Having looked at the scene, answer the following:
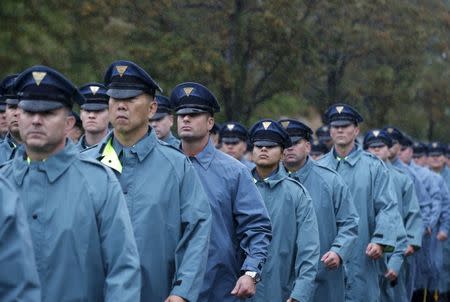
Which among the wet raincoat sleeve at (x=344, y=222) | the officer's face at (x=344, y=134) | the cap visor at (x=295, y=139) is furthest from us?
the officer's face at (x=344, y=134)

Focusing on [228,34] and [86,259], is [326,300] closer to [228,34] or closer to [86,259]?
[86,259]

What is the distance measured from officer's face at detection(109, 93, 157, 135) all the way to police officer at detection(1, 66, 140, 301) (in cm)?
132

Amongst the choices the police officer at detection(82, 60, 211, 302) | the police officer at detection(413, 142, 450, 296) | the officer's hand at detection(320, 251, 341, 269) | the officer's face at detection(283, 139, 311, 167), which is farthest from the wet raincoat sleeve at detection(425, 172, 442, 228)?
the police officer at detection(82, 60, 211, 302)

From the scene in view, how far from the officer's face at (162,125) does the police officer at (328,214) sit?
135 centimetres

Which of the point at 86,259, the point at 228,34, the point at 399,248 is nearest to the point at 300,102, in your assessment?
the point at 228,34

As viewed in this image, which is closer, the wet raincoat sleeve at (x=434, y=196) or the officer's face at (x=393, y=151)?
the officer's face at (x=393, y=151)

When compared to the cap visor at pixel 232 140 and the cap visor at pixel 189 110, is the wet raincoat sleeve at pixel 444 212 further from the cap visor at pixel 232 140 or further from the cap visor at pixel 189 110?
the cap visor at pixel 189 110

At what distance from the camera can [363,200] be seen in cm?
1385

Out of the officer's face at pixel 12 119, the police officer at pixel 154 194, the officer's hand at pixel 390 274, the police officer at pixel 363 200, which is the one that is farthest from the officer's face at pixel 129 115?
the officer's hand at pixel 390 274

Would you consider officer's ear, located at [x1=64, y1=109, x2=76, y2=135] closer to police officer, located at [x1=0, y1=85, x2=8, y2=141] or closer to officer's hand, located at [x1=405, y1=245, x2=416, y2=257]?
police officer, located at [x1=0, y1=85, x2=8, y2=141]

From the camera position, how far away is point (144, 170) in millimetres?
7969

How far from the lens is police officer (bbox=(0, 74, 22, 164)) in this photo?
10.8 meters

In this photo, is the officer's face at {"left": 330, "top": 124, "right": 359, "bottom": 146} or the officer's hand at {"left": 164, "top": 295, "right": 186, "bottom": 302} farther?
the officer's face at {"left": 330, "top": 124, "right": 359, "bottom": 146}

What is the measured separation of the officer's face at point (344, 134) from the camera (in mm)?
14047
